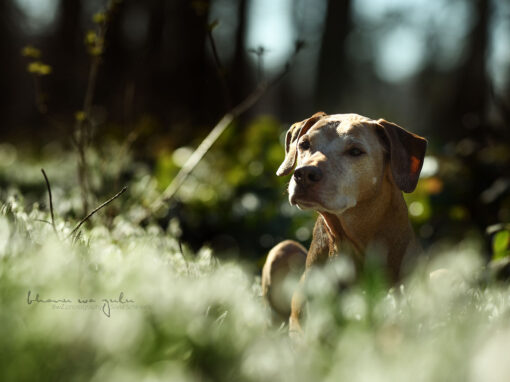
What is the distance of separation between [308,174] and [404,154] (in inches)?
23.7

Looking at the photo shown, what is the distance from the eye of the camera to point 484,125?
6.14 m

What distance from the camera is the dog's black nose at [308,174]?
7.86 feet

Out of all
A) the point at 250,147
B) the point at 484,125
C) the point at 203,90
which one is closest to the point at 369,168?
the point at 250,147

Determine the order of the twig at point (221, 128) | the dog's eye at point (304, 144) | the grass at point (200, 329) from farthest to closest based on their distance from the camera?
the twig at point (221, 128) → the dog's eye at point (304, 144) → the grass at point (200, 329)

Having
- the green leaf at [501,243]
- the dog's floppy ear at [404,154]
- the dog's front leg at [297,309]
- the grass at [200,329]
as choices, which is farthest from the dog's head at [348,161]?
the green leaf at [501,243]

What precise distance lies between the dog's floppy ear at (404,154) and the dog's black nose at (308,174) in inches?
18.9

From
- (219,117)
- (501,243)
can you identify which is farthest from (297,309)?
(219,117)

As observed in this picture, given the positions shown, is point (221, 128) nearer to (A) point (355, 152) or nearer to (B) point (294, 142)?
(B) point (294, 142)

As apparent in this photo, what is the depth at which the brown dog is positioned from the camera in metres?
2.44

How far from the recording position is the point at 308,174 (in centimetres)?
239

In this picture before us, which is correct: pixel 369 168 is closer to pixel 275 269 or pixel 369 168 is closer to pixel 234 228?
pixel 275 269

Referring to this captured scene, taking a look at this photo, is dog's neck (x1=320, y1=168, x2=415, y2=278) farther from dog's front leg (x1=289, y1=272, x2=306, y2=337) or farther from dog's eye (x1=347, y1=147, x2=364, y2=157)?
dog's front leg (x1=289, y1=272, x2=306, y2=337)

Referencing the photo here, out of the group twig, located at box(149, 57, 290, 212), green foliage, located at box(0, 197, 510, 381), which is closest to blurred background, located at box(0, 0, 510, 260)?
twig, located at box(149, 57, 290, 212)

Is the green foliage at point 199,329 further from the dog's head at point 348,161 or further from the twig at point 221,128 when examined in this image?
the twig at point 221,128
